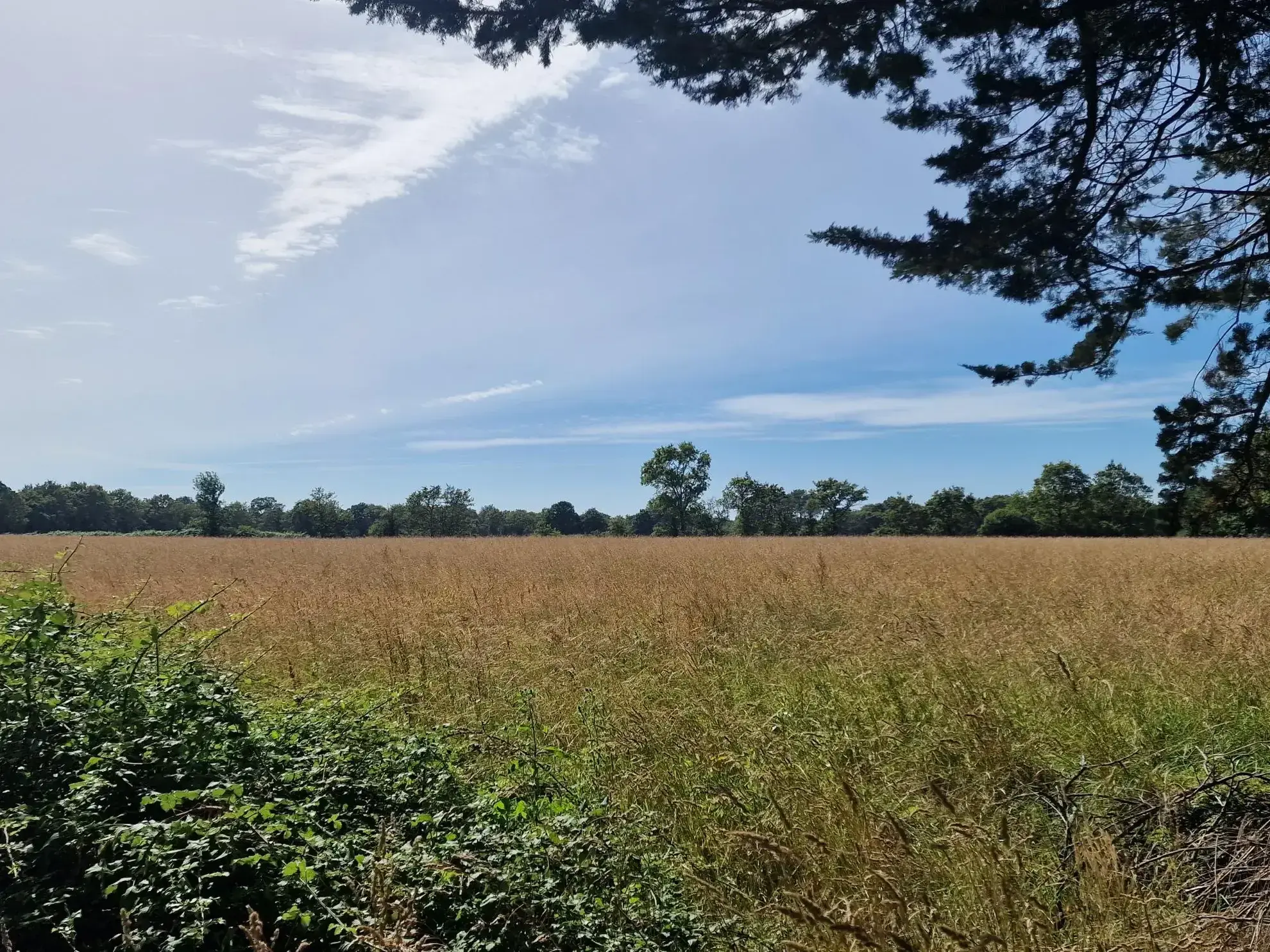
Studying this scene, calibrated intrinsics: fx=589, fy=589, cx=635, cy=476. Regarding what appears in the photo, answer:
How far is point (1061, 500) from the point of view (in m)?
69.8

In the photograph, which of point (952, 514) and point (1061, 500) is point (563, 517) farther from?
point (1061, 500)

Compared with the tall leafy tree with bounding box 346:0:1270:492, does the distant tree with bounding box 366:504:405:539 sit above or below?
below

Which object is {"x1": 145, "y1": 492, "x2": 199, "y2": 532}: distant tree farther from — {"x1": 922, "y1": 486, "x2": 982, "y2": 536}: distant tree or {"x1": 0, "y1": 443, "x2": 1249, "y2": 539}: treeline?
{"x1": 922, "y1": 486, "x2": 982, "y2": 536}: distant tree

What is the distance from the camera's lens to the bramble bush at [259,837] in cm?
184

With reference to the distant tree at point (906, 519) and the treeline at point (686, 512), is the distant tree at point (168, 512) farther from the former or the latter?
the distant tree at point (906, 519)

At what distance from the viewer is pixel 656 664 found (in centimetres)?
458

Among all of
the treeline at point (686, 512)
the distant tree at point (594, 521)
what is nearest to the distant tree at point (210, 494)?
the treeline at point (686, 512)

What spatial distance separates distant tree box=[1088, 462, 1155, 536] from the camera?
152ft

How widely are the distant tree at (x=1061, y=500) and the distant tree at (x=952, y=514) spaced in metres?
6.64

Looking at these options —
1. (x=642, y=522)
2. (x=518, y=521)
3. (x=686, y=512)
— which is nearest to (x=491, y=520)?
(x=518, y=521)

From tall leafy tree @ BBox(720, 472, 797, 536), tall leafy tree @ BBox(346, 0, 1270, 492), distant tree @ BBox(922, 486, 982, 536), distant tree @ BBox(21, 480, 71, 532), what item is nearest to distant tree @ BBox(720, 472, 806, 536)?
tall leafy tree @ BBox(720, 472, 797, 536)

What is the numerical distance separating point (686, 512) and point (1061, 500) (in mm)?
44367

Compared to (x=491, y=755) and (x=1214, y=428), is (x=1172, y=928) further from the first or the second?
(x=491, y=755)

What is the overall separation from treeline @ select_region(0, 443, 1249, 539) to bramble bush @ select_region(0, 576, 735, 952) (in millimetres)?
52322
